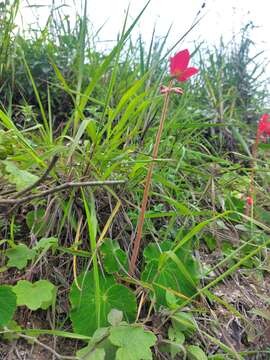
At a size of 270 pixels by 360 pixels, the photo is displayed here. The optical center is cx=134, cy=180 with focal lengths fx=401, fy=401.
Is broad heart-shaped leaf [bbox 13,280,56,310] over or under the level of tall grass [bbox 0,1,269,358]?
under

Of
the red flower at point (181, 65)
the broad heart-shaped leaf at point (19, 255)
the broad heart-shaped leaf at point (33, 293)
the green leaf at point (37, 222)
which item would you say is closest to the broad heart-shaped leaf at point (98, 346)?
the broad heart-shaped leaf at point (33, 293)

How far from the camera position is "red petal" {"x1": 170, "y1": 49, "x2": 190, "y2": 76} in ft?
3.01

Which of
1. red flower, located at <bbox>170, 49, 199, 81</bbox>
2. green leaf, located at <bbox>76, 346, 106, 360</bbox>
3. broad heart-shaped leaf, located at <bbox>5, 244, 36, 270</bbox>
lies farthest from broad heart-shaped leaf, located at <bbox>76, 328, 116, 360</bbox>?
red flower, located at <bbox>170, 49, 199, 81</bbox>

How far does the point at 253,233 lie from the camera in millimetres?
1283

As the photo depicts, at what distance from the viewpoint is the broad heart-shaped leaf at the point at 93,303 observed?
85 cm

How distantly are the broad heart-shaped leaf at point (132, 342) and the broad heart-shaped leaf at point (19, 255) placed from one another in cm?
26

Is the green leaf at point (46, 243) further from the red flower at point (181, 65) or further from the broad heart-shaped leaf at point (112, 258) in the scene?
the red flower at point (181, 65)

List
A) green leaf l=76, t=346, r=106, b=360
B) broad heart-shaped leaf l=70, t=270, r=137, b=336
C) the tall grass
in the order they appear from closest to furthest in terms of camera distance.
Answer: green leaf l=76, t=346, r=106, b=360 < broad heart-shaped leaf l=70, t=270, r=137, b=336 < the tall grass

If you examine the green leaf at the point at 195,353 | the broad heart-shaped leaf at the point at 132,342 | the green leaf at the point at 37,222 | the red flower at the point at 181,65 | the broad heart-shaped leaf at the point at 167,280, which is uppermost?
the red flower at the point at 181,65

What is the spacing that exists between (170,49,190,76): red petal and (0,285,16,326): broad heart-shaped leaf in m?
0.60

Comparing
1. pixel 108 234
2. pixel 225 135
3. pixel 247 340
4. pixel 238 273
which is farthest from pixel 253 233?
pixel 225 135

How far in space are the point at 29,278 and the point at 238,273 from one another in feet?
2.06

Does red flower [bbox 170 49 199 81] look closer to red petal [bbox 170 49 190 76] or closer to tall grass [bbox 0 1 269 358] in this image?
red petal [bbox 170 49 190 76]

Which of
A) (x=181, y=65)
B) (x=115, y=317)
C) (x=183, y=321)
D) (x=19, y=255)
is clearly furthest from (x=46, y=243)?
(x=181, y=65)
